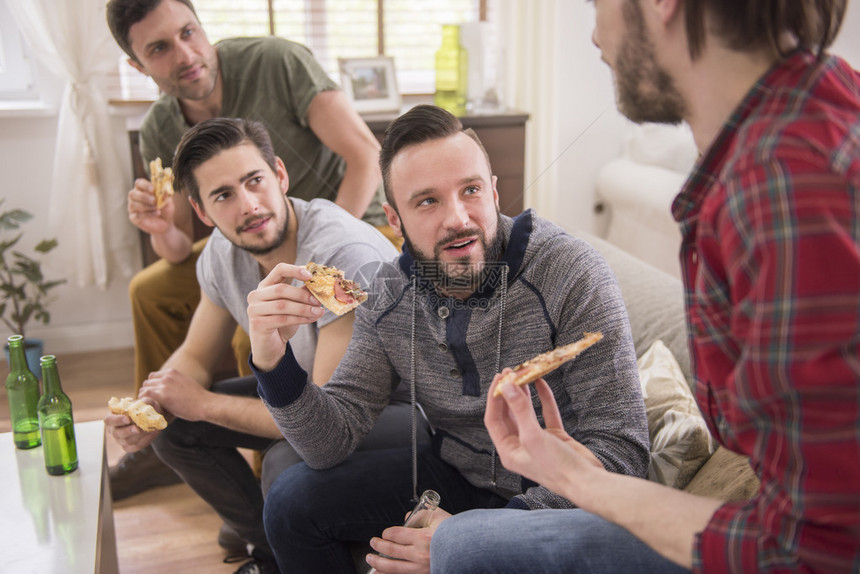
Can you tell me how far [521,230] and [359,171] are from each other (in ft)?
1.91

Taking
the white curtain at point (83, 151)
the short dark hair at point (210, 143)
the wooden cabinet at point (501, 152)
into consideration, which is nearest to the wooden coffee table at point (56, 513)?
the short dark hair at point (210, 143)

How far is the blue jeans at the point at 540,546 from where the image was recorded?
0.78 meters

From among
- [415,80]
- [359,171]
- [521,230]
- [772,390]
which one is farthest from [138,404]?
[415,80]

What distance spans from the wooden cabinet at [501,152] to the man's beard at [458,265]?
0.11 meters

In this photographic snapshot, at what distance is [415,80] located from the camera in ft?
8.93

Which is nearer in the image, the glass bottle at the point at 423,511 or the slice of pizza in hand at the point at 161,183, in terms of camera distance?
the glass bottle at the point at 423,511

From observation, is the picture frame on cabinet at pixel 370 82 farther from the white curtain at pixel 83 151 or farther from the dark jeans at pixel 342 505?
the dark jeans at pixel 342 505

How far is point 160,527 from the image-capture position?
1749 mm

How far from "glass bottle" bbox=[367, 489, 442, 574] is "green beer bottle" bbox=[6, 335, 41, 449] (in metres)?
0.67

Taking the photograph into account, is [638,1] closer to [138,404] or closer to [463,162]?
[463,162]

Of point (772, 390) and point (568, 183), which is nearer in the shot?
point (772, 390)

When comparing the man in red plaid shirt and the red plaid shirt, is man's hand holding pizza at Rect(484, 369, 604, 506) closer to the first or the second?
the man in red plaid shirt

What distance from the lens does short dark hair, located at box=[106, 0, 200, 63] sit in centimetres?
141

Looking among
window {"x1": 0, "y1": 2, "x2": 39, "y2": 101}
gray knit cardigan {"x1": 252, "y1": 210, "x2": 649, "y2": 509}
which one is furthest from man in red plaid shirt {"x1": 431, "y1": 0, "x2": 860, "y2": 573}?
window {"x1": 0, "y1": 2, "x2": 39, "y2": 101}
